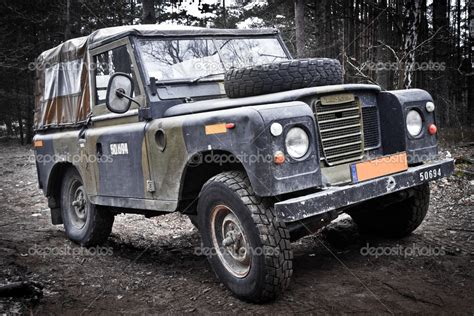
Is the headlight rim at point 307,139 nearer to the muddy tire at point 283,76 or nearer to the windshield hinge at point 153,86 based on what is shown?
the muddy tire at point 283,76

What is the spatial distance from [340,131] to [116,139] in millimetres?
2206

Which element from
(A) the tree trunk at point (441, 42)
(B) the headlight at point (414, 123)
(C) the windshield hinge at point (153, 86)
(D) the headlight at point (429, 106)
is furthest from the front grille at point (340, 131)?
(A) the tree trunk at point (441, 42)

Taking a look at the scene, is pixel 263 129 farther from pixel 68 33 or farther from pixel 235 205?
pixel 68 33

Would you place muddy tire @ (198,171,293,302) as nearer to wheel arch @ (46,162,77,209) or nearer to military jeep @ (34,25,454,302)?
military jeep @ (34,25,454,302)

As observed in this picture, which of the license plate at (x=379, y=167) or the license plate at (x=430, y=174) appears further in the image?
the license plate at (x=430, y=174)

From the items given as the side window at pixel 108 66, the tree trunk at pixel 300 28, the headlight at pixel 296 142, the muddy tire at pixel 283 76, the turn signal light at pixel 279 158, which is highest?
the tree trunk at pixel 300 28

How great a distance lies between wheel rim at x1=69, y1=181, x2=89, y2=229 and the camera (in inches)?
232

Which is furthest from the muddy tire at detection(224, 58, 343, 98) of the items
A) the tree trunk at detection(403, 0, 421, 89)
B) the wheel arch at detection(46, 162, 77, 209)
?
the tree trunk at detection(403, 0, 421, 89)

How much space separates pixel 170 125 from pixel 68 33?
13149 millimetres

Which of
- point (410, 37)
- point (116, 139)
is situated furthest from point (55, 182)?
point (410, 37)

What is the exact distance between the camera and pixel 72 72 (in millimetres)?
5637

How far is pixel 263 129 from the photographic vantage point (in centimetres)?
316

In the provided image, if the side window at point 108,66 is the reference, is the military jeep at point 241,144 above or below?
below

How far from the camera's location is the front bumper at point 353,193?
3.14m
